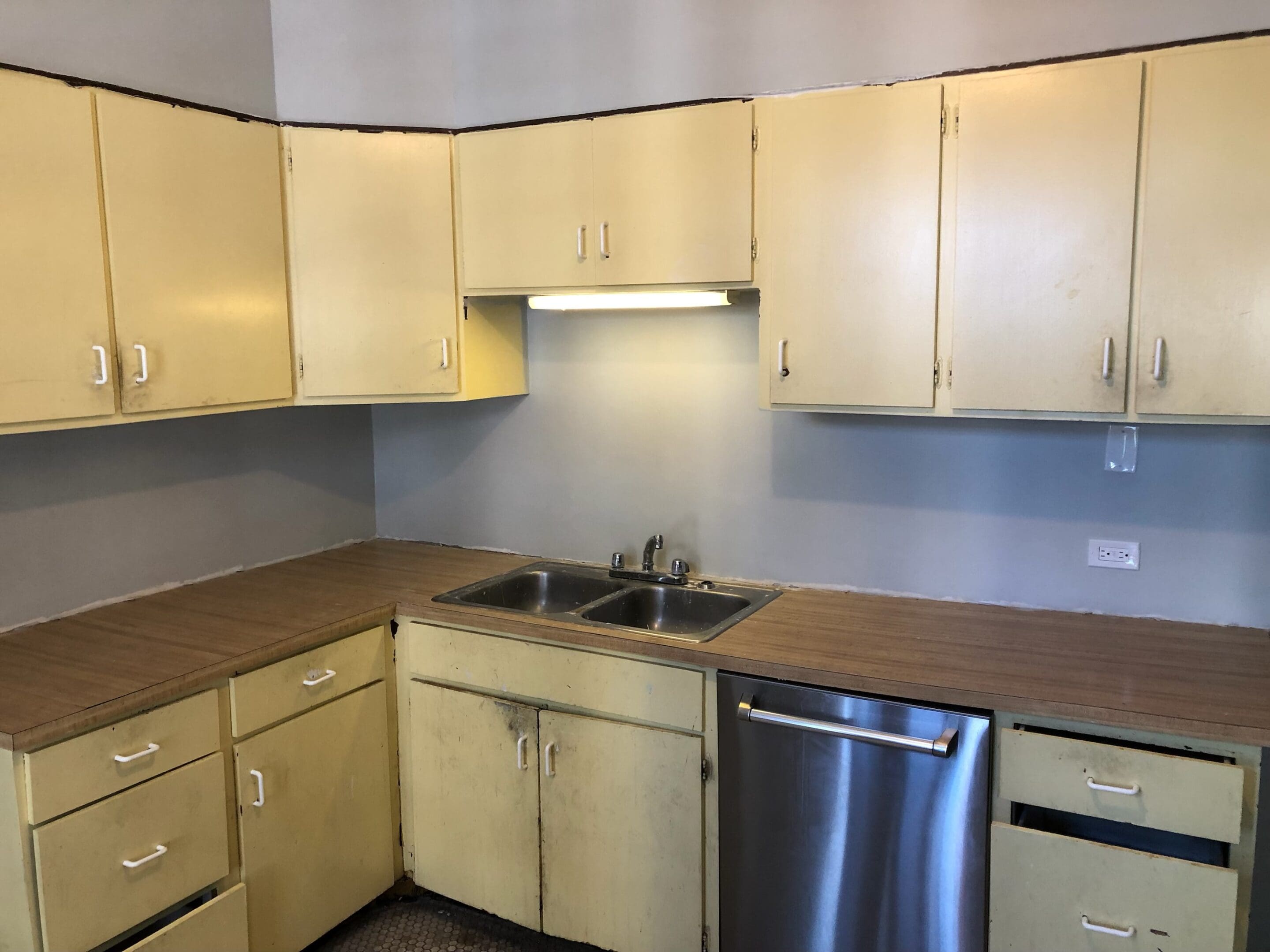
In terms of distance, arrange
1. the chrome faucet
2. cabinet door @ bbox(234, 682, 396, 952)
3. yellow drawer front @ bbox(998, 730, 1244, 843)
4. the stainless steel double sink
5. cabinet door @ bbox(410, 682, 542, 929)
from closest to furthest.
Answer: yellow drawer front @ bbox(998, 730, 1244, 843), cabinet door @ bbox(234, 682, 396, 952), cabinet door @ bbox(410, 682, 542, 929), the stainless steel double sink, the chrome faucet

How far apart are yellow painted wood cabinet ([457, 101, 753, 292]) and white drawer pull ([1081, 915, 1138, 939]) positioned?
159 cm

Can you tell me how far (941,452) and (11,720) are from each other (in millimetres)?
2210

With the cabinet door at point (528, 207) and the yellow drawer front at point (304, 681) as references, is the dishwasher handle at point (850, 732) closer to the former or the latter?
the yellow drawer front at point (304, 681)

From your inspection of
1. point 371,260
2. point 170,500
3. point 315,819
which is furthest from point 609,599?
point 170,500

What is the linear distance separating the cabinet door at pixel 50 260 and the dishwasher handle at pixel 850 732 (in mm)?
1653

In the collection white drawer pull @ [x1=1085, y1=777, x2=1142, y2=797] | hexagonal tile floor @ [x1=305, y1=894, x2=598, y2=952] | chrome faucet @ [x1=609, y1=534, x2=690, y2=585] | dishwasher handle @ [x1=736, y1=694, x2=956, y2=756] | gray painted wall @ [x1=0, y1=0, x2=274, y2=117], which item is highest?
gray painted wall @ [x1=0, y1=0, x2=274, y2=117]

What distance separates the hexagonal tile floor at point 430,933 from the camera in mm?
2572

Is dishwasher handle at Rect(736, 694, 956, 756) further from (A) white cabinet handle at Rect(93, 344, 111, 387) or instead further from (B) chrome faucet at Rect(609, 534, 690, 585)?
(A) white cabinet handle at Rect(93, 344, 111, 387)

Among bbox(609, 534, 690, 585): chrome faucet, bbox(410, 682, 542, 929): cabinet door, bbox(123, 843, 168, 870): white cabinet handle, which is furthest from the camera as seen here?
bbox(609, 534, 690, 585): chrome faucet

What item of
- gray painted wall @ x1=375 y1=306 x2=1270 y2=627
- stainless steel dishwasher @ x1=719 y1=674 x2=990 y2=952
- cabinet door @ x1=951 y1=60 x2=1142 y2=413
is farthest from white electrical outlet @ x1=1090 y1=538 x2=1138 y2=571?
stainless steel dishwasher @ x1=719 y1=674 x2=990 y2=952

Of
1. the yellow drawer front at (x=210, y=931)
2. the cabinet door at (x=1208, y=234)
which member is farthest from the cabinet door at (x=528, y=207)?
the yellow drawer front at (x=210, y=931)

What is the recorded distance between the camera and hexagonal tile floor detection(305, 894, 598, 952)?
2572 mm

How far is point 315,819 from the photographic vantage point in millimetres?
2434

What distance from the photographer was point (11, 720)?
6.07 feet
